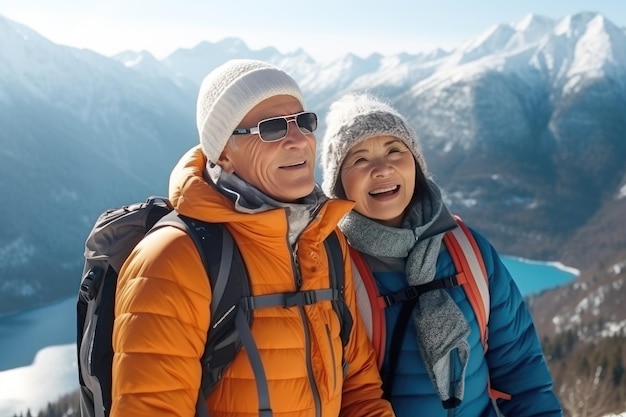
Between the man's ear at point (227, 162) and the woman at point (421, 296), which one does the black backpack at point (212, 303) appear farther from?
the woman at point (421, 296)

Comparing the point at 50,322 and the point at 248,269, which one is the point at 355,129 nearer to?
the point at 248,269

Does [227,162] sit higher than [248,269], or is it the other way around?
[227,162]

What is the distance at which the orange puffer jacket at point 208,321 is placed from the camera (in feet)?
5.86

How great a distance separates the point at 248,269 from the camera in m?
2.02

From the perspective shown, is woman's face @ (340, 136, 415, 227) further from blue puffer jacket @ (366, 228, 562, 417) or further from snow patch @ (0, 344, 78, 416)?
snow patch @ (0, 344, 78, 416)

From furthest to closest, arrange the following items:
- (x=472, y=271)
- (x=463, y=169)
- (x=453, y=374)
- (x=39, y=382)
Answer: (x=463, y=169) → (x=39, y=382) → (x=472, y=271) → (x=453, y=374)

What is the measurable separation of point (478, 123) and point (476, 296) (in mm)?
185612

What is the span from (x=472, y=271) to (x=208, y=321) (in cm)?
144

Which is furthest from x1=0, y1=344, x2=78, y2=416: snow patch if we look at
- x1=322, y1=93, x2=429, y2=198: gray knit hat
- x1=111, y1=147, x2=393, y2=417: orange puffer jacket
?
x1=111, y1=147, x2=393, y2=417: orange puffer jacket

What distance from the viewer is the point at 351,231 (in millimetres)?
2898

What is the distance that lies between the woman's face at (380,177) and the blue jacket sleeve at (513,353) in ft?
1.60

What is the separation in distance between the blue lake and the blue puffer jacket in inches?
2273

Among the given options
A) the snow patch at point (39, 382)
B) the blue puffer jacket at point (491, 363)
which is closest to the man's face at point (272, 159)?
the blue puffer jacket at point (491, 363)

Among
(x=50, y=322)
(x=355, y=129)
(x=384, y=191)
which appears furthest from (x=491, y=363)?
(x=50, y=322)
